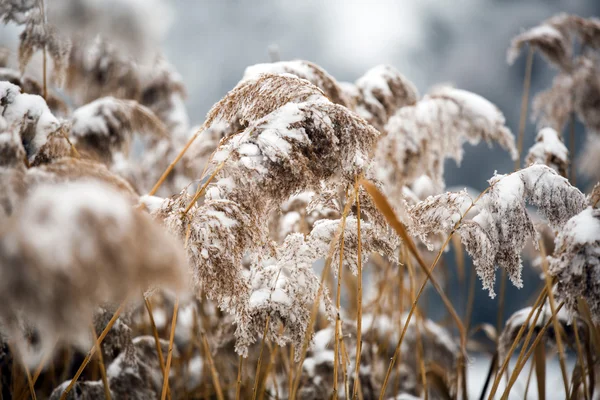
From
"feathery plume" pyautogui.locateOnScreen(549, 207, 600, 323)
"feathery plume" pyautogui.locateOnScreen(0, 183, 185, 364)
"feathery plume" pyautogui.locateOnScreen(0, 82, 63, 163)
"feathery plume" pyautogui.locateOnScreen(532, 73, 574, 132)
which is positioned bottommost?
"feathery plume" pyautogui.locateOnScreen(0, 183, 185, 364)

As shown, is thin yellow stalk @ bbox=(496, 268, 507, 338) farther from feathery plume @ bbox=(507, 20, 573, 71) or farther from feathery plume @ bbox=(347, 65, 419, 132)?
feathery plume @ bbox=(507, 20, 573, 71)

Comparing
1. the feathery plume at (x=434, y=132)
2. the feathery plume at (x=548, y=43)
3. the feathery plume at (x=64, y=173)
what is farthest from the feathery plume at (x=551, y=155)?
the feathery plume at (x=64, y=173)

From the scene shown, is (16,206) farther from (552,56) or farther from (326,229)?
(552,56)

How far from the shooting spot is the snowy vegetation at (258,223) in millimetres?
538

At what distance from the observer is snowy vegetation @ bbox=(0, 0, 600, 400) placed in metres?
0.54

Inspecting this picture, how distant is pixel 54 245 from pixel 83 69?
2.70 meters

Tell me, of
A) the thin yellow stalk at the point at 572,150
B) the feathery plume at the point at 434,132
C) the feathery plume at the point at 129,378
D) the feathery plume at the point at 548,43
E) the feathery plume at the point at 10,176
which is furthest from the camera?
the feathery plume at the point at 548,43

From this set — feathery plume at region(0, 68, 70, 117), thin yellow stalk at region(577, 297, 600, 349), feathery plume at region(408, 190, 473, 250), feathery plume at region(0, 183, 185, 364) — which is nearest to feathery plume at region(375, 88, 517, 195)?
feathery plume at region(408, 190, 473, 250)

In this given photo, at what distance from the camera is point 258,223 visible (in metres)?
1.01

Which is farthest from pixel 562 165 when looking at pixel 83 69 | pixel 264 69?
pixel 83 69

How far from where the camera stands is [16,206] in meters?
0.67

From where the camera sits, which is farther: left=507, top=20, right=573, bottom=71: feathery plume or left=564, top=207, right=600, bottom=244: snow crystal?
left=507, top=20, right=573, bottom=71: feathery plume

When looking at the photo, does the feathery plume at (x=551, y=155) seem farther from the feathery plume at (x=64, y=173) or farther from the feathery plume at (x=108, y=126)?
the feathery plume at (x=108, y=126)

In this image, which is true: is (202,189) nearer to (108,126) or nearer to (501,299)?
(108,126)
